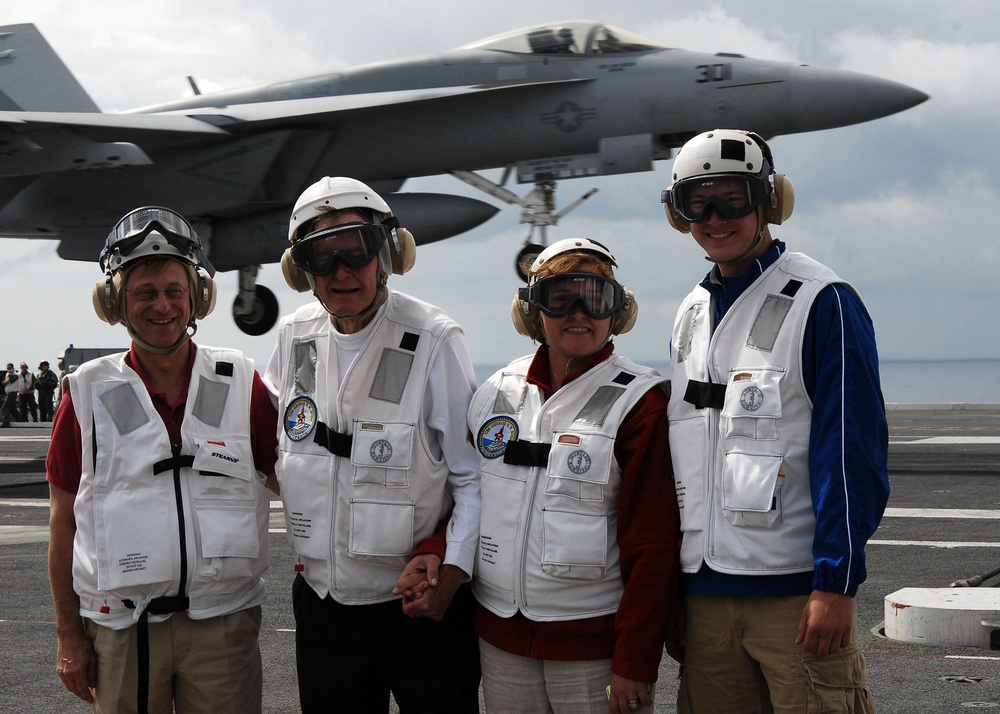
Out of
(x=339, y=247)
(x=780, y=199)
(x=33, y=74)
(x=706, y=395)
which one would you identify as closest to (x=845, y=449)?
(x=706, y=395)

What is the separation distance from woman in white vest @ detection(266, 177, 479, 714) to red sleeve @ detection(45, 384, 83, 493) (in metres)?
0.62

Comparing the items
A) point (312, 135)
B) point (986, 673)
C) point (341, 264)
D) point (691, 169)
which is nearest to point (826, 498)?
point (691, 169)

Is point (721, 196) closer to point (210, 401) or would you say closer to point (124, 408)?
point (210, 401)

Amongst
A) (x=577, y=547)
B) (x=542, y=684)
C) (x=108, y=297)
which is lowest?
(x=542, y=684)

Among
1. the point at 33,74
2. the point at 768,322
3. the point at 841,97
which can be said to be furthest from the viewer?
the point at 33,74

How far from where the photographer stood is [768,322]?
10.2 feet

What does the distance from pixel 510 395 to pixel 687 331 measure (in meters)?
0.59

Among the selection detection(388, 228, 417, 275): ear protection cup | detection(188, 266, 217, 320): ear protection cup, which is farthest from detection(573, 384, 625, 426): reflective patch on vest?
detection(188, 266, 217, 320): ear protection cup

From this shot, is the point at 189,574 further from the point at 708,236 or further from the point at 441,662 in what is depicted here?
the point at 708,236

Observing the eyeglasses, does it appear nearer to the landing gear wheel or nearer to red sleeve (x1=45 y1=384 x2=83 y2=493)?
red sleeve (x1=45 y1=384 x2=83 y2=493)

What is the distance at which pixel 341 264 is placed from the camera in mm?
3340

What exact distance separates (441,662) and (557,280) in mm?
1231

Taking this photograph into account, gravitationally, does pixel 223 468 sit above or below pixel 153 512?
above

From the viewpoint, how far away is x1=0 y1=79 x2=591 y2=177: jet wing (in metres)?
16.0
